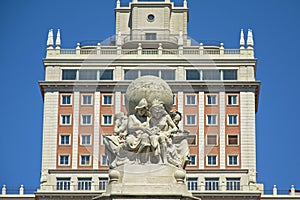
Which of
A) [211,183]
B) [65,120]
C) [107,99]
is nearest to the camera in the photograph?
[211,183]

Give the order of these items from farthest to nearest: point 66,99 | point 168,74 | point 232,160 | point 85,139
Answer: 1. point 66,99
2. point 168,74
3. point 232,160
4. point 85,139

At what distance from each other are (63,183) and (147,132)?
121298 mm

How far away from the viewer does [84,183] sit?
177m

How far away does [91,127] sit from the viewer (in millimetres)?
183125

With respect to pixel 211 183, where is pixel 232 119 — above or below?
above

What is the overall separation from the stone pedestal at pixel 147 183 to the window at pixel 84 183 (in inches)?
4735

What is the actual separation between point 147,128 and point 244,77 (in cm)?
12963

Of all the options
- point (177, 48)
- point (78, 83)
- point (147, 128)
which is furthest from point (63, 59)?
point (147, 128)

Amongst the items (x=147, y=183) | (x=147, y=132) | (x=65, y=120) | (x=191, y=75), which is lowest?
(x=147, y=183)

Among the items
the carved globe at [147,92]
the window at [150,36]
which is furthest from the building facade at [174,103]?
the carved globe at [147,92]

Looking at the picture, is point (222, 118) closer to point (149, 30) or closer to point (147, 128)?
point (149, 30)

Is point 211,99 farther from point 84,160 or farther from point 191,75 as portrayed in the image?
point 84,160

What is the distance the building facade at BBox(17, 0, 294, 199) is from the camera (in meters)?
178

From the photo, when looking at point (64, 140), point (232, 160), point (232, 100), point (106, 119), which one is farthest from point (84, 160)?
point (232, 100)
